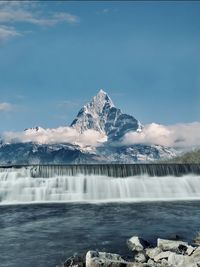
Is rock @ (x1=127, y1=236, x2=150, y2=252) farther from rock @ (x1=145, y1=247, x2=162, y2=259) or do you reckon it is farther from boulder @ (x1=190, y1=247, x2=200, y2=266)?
boulder @ (x1=190, y1=247, x2=200, y2=266)

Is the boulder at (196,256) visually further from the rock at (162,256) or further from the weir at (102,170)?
the weir at (102,170)

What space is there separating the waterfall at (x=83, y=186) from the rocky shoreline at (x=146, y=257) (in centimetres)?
2934

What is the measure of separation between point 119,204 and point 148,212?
22.7 feet

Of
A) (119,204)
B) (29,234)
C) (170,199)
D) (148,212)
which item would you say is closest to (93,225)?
(29,234)

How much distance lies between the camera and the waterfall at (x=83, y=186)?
57.7m

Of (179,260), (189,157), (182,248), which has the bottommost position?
(179,260)

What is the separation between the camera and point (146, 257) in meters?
25.6

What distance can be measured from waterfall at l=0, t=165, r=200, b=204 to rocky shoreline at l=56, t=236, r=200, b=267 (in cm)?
2934

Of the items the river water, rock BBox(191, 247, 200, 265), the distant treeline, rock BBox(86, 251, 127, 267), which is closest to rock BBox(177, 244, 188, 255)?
rock BBox(191, 247, 200, 265)

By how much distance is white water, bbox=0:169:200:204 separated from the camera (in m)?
57.6

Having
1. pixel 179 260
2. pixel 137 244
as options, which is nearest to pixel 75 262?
pixel 179 260

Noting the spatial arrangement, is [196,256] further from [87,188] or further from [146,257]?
[87,188]

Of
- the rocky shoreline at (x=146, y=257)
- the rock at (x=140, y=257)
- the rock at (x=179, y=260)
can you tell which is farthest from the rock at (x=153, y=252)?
the rock at (x=179, y=260)

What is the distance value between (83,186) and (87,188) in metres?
0.61
